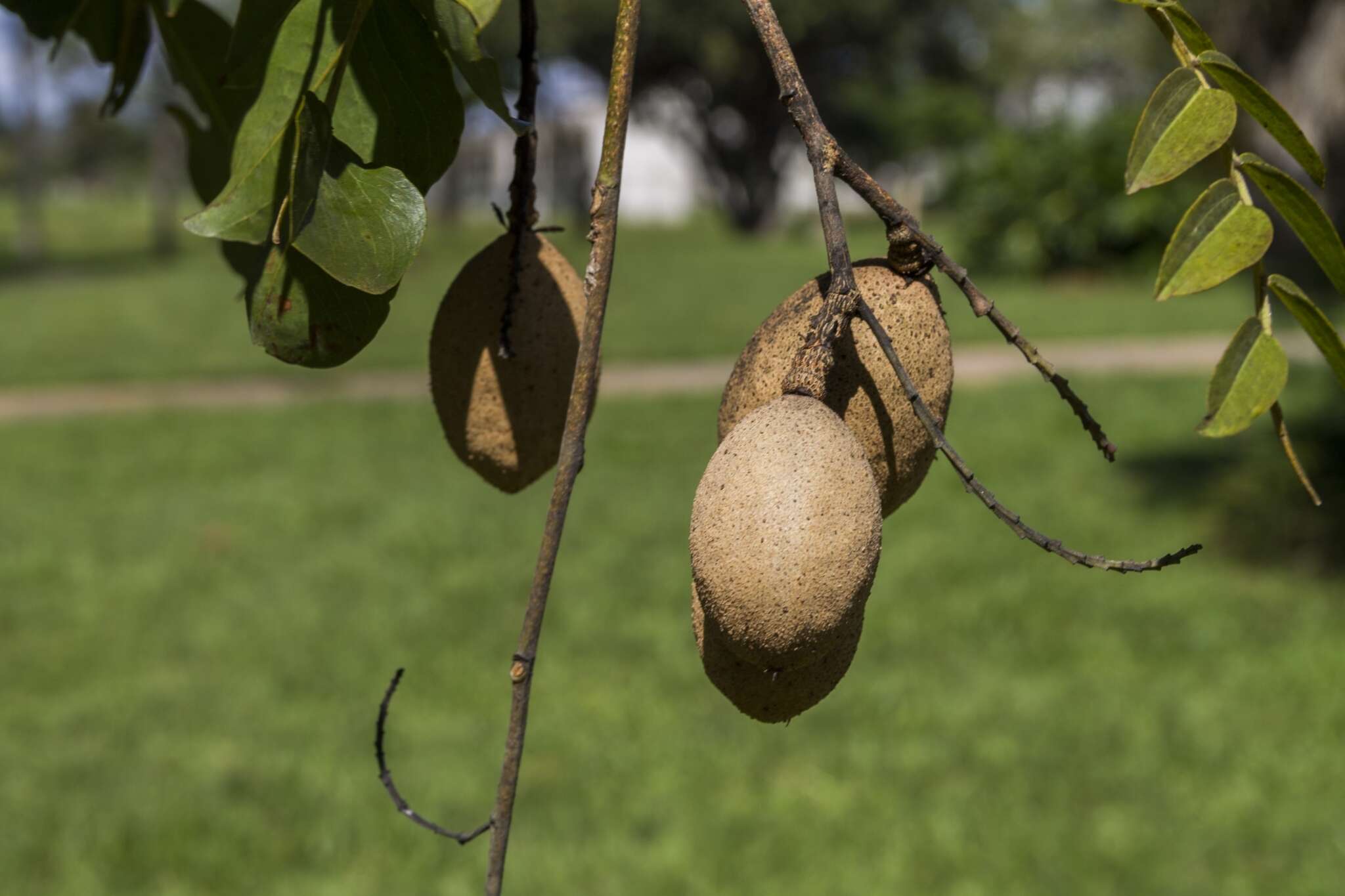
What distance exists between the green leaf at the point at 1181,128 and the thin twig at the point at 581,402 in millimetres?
232

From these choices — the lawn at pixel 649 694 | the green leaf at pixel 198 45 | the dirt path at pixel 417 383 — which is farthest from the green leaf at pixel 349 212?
the dirt path at pixel 417 383

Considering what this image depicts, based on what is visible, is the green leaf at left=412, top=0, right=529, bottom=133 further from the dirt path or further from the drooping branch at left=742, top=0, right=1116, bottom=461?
the dirt path

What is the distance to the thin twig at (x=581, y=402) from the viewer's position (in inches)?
23.0

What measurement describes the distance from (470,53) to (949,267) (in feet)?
0.79

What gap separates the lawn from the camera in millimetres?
3727

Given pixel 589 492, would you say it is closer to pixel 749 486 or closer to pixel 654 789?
pixel 654 789

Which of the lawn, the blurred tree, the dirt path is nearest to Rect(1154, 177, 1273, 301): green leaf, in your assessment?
the lawn

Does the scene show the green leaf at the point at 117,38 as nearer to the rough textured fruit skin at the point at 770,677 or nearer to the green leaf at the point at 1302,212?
the rough textured fruit skin at the point at 770,677

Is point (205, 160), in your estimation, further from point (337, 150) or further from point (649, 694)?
point (649, 694)

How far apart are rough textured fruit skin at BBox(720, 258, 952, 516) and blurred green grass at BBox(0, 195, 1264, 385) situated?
691 centimetres

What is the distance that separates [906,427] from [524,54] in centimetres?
30

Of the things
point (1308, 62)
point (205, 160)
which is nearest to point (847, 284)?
point (205, 160)

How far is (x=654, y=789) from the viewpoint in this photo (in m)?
4.11

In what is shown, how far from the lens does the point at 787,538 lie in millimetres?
658
